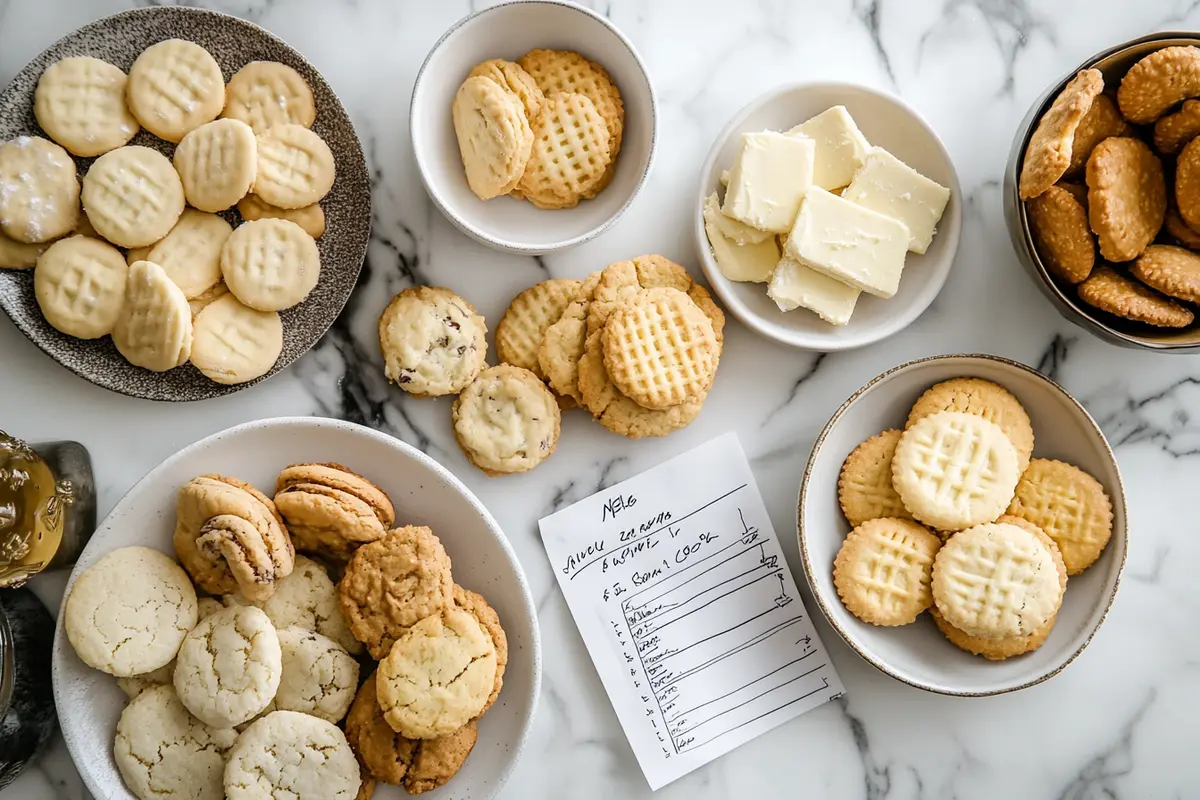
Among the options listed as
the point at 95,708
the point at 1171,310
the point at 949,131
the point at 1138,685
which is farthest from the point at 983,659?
the point at 95,708

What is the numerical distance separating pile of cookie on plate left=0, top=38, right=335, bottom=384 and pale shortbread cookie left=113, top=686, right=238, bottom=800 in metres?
0.40

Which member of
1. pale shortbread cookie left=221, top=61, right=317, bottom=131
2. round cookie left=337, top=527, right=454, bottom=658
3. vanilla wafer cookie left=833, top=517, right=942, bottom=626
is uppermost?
pale shortbread cookie left=221, top=61, right=317, bottom=131

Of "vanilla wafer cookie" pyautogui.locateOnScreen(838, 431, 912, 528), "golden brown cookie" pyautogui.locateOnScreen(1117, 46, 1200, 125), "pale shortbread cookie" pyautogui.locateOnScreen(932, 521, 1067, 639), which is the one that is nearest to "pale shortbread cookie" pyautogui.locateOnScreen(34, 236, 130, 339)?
"vanilla wafer cookie" pyautogui.locateOnScreen(838, 431, 912, 528)

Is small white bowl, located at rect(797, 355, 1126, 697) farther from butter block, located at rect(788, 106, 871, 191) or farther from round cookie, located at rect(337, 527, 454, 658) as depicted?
round cookie, located at rect(337, 527, 454, 658)

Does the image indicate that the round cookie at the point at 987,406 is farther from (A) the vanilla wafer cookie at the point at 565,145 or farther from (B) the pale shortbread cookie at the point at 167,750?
(B) the pale shortbread cookie at the point at 167,750

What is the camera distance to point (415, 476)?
1133 mm

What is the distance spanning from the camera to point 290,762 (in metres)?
1.07

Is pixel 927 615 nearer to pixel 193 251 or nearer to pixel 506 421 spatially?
pixel 506 421

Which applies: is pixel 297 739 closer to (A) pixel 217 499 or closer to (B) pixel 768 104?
(A) pixel 217 499

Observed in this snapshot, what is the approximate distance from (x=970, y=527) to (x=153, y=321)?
1.01 metres

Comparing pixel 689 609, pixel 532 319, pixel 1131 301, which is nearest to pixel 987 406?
pixel 1131 301

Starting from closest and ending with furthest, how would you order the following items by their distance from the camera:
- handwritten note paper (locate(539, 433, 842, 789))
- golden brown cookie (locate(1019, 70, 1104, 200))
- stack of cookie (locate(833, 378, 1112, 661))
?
1. golden brown cookie (locate(1019, 70, 1104, 200))
2. stack of cookie (locate(833, 378, 1112, 661))
3. handwritten note paper (locate(539, 433, 842, 789))

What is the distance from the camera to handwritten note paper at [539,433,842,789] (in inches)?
49.3

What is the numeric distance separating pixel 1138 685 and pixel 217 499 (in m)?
1.23
